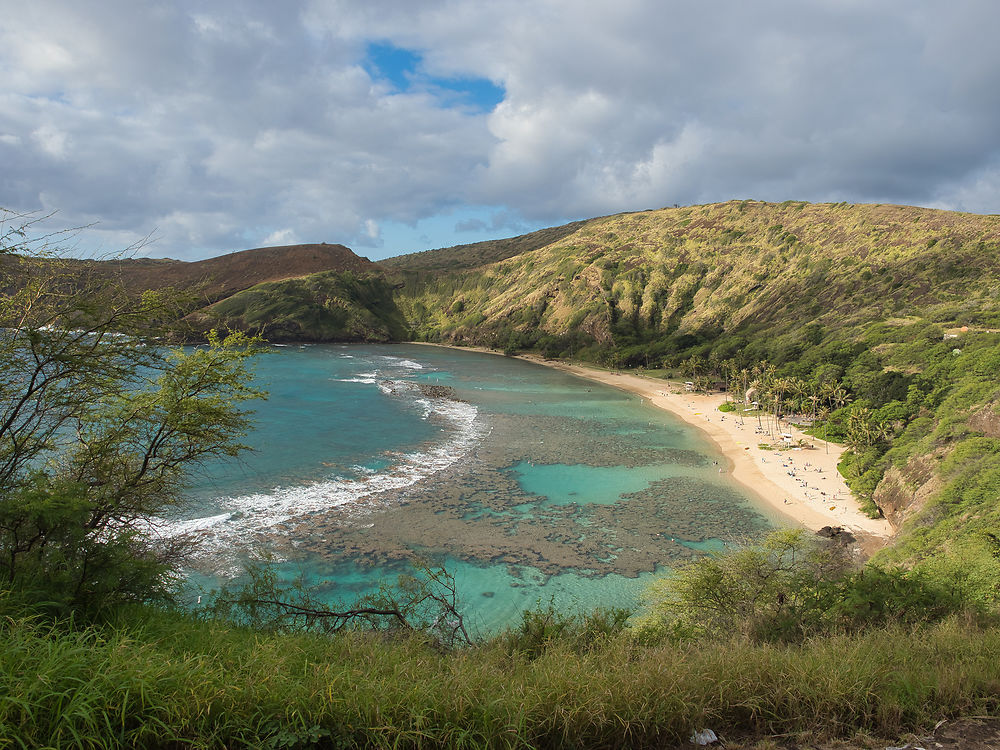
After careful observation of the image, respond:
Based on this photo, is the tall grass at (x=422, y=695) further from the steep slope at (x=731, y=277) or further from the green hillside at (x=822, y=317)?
the steep slope at (x=731, y=277)

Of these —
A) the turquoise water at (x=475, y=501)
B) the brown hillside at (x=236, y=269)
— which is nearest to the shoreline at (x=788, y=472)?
the turquoise water at (x=475, y=501)

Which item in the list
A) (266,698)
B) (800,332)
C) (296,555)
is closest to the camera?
(266,698)

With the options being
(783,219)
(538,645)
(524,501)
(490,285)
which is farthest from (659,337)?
(538,645)

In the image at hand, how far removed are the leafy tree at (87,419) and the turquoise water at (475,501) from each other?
2.61m

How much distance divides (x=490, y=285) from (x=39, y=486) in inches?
7271

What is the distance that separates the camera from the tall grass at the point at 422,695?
3.99 m

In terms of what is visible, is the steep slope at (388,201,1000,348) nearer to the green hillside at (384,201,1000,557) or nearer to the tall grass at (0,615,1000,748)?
the green hillside at (384,201,1000,557)

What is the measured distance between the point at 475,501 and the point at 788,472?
28308mm

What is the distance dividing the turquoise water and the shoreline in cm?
224

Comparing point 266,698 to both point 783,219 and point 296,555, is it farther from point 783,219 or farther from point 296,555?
point 783,219

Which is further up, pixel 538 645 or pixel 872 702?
pixel 872 702

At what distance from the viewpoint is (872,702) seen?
566 centimetres

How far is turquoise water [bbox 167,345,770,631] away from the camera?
25797 millimetres

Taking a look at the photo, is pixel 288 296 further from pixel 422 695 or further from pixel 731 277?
pixel 422 695
